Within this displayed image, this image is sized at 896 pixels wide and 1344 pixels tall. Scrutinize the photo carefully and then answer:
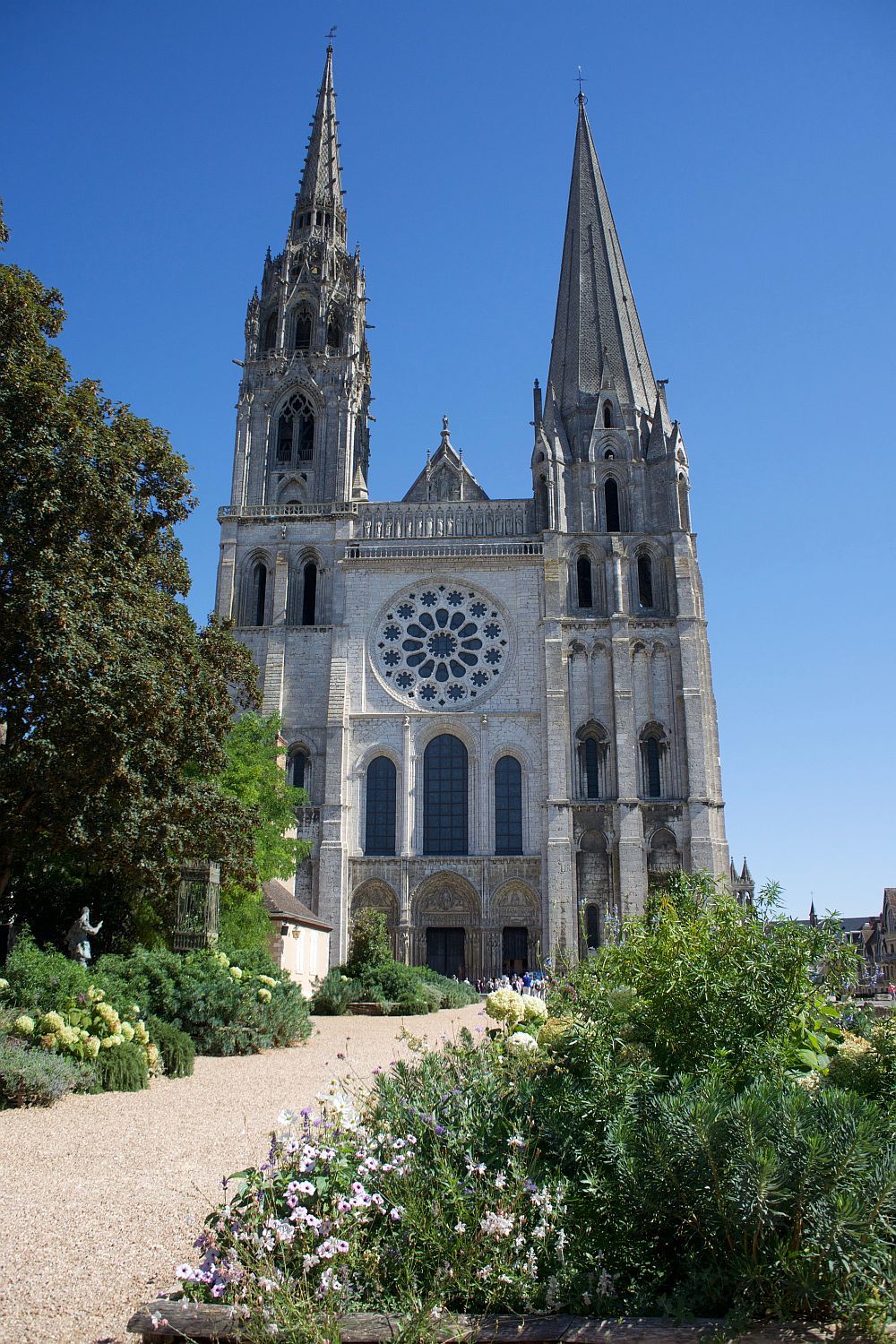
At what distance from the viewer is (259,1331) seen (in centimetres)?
384

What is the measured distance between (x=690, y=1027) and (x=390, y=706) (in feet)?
104

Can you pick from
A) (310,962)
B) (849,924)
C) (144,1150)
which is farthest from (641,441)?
(849,924)

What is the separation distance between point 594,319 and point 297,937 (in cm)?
2991

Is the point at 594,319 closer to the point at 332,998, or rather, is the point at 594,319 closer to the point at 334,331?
the point at 334,331

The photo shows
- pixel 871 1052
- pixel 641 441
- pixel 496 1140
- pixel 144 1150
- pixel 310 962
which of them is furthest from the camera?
pixel 641 441

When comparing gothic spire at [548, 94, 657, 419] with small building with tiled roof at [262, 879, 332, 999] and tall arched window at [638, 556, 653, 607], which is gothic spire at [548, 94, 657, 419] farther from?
small building with tiled roof at [262, 879, 332, 999]

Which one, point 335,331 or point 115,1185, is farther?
point 335,331

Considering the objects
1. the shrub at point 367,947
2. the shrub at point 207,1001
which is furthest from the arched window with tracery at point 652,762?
the shrub at point 207,1001

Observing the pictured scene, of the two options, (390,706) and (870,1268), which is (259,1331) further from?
(390,706)

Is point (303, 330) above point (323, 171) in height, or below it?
below

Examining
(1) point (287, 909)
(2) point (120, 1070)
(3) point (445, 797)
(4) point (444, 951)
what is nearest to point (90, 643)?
(2) point (120, 1070)

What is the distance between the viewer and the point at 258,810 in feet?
72.7

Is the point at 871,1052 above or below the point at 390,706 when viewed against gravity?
below

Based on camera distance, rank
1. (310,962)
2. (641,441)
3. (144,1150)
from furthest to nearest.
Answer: (641,441) < (310,962) < (144,1150)
